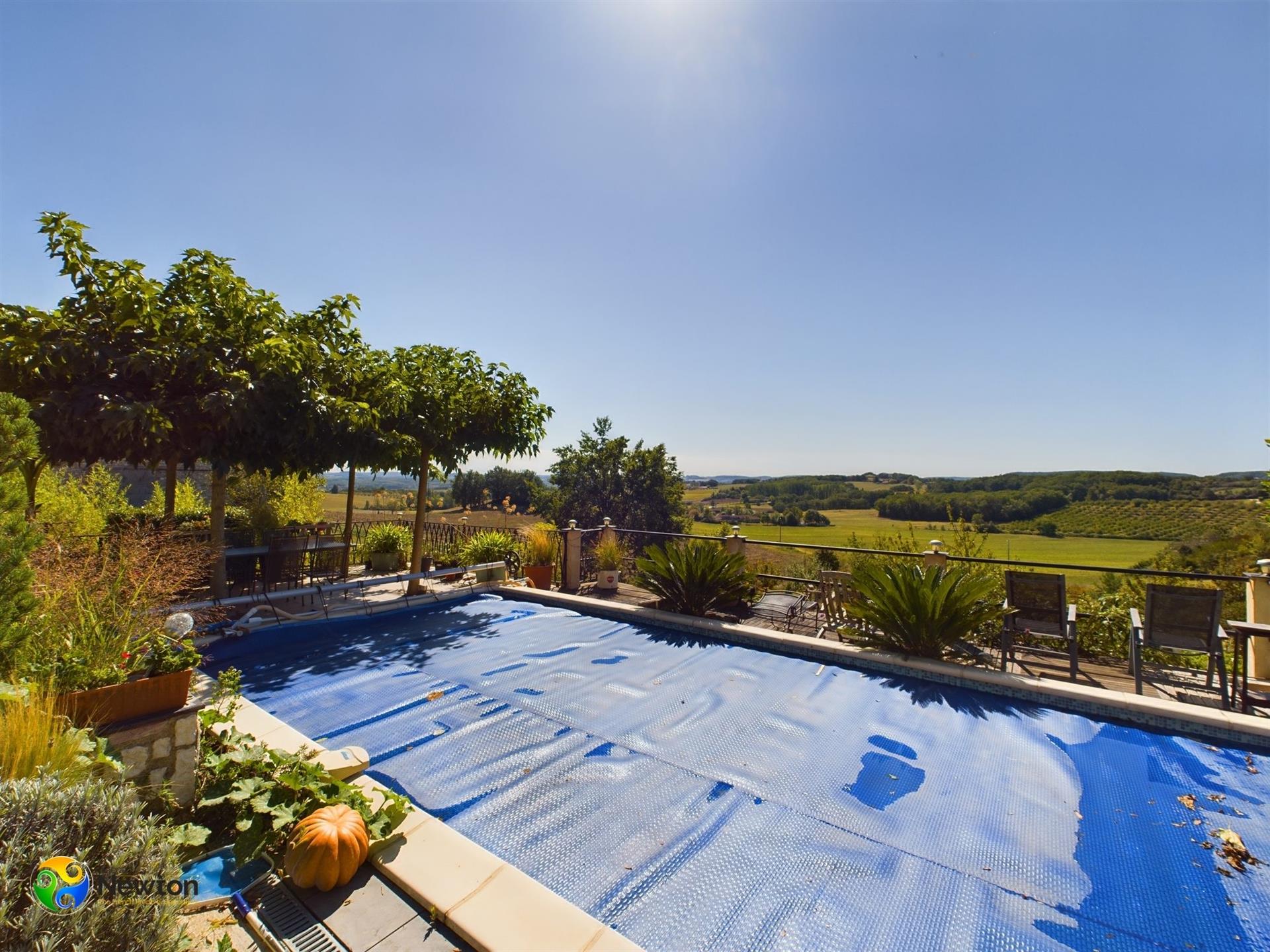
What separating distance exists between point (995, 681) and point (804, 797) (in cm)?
245

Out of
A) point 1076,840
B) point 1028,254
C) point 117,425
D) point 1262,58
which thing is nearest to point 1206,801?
point 1076,840

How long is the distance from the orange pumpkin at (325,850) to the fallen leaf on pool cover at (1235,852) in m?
3.69

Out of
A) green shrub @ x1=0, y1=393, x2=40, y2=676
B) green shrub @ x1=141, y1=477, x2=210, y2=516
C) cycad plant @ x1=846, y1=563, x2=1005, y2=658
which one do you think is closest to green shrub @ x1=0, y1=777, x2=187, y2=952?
green shrub @ x1=0, y1=393, x2=40, y2=676

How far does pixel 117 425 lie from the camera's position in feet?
14.6

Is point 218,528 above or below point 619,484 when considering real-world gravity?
below

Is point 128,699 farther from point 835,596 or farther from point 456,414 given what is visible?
point 835,596

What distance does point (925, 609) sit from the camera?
474cm

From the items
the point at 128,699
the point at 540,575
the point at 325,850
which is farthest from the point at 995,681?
the point at 540,575

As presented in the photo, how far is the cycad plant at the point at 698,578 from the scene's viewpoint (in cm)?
611

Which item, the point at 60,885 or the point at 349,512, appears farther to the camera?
the point at 349,512

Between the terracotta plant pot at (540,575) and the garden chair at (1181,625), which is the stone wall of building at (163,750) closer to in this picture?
the terracotta plant pot at (540,575)

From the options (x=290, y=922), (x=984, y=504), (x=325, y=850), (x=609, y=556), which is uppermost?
(x=984, y=504)

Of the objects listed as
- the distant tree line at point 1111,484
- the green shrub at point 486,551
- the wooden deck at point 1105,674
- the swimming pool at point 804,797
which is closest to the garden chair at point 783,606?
the wooden deck at point 1105,674

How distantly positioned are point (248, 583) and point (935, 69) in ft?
33.6
